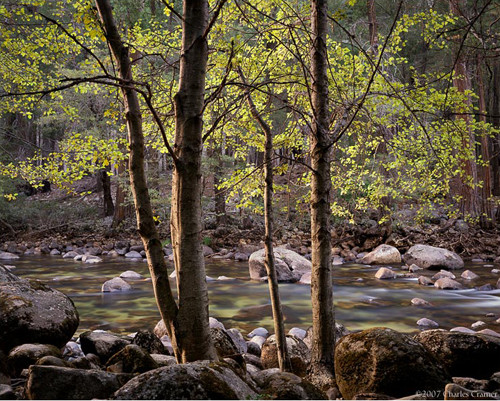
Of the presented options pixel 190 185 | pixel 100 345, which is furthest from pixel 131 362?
pixel 190 185

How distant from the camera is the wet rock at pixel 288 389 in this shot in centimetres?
288

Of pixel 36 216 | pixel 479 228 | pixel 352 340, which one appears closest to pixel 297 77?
pixel 352 340

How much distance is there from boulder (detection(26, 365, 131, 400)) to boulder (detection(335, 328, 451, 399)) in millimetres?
1987

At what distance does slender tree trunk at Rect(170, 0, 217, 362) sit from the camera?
2883 mm

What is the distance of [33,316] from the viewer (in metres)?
4.75

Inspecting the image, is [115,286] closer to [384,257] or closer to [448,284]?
[448,284]

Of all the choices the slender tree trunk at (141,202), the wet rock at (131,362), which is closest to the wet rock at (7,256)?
the wet rock at (131,362)

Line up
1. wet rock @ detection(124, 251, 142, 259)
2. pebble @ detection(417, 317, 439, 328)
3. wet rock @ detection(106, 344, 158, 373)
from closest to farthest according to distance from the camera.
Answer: wet rock @ detection(106, 344, 158, 373), pebble @ detection(417, 317, 439, 328), wet rock @ detection(124, 251, 142, 259)

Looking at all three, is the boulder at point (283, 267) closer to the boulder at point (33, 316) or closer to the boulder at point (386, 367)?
the boulder at point (33, 316)

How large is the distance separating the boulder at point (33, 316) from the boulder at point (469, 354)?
4158mm

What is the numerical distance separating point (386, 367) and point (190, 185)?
87.6 inches

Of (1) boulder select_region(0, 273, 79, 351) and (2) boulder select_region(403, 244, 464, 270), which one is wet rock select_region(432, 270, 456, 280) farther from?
(1) boulder select_region(0, 273, 79, 351)

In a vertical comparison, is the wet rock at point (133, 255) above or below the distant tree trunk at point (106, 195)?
below

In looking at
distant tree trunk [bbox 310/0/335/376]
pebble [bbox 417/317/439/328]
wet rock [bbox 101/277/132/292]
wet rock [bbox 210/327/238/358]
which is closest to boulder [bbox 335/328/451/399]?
distant tree trunk [bbox 310/0/335/376]
